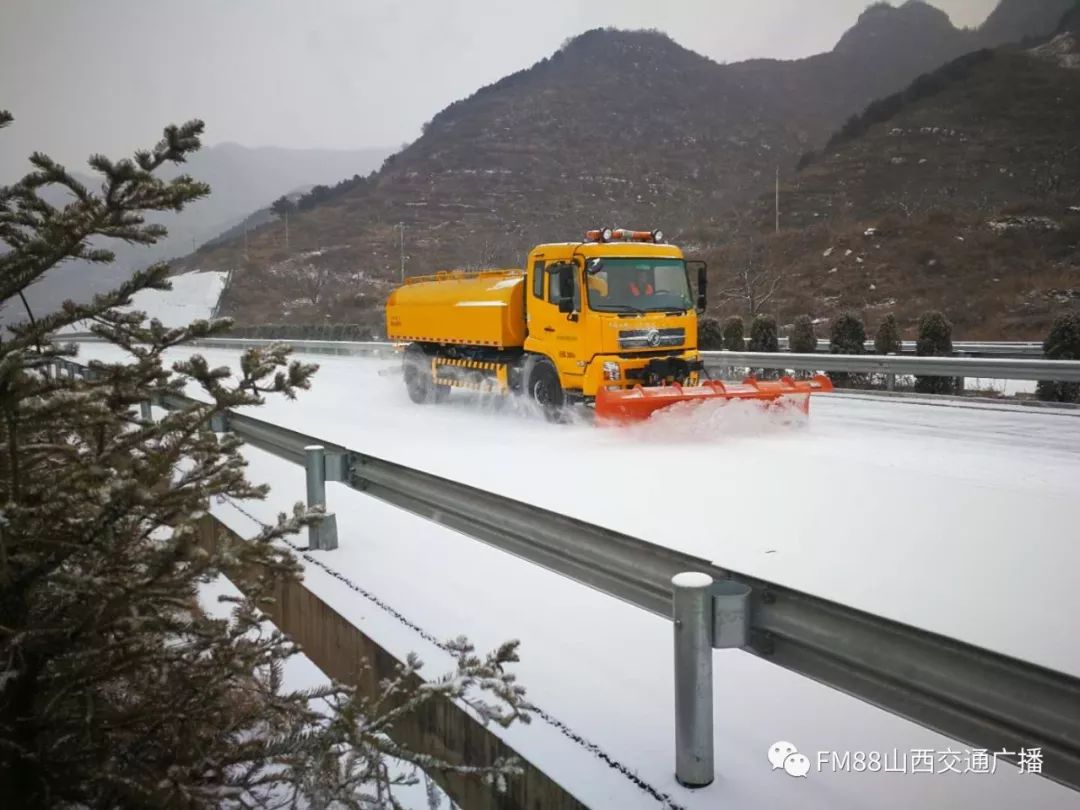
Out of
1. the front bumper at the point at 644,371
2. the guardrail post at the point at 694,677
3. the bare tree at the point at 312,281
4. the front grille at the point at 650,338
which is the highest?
the bare tree at the point at 312,281

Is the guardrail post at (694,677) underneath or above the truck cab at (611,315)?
underneath

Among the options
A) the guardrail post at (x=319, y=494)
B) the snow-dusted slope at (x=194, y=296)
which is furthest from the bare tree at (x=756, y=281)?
the guardrail post at (x=319, y=494)

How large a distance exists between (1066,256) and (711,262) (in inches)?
788

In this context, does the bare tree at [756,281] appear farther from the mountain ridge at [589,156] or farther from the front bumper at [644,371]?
the front bumper at [644,371]

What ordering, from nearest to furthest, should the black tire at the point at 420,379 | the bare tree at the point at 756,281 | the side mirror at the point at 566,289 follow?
the side mirror at the point at 566,289, the black tire at the point at 420,379, the bare tree at the point at 756,281

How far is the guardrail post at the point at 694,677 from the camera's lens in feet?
7.79

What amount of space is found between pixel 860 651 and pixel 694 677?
0.51 meters

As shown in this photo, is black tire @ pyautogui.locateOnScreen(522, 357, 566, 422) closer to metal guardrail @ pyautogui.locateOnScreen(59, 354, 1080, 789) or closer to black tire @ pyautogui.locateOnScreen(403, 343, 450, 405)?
black tire @ pyautogui.locateOnScreen(403, 343, 450, 405)

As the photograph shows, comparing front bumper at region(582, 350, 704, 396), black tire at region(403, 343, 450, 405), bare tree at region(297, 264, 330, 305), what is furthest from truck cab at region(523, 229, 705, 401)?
bare tree at region(297, 264, 330, 305)

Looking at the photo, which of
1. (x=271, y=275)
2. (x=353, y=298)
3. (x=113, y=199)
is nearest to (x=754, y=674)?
(x=113, y=199)

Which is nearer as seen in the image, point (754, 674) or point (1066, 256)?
point (754, 674)

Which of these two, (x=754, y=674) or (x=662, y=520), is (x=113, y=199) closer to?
(x=754, y=674)

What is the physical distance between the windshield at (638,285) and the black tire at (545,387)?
1265 millimetres

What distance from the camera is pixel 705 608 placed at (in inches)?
93.2
